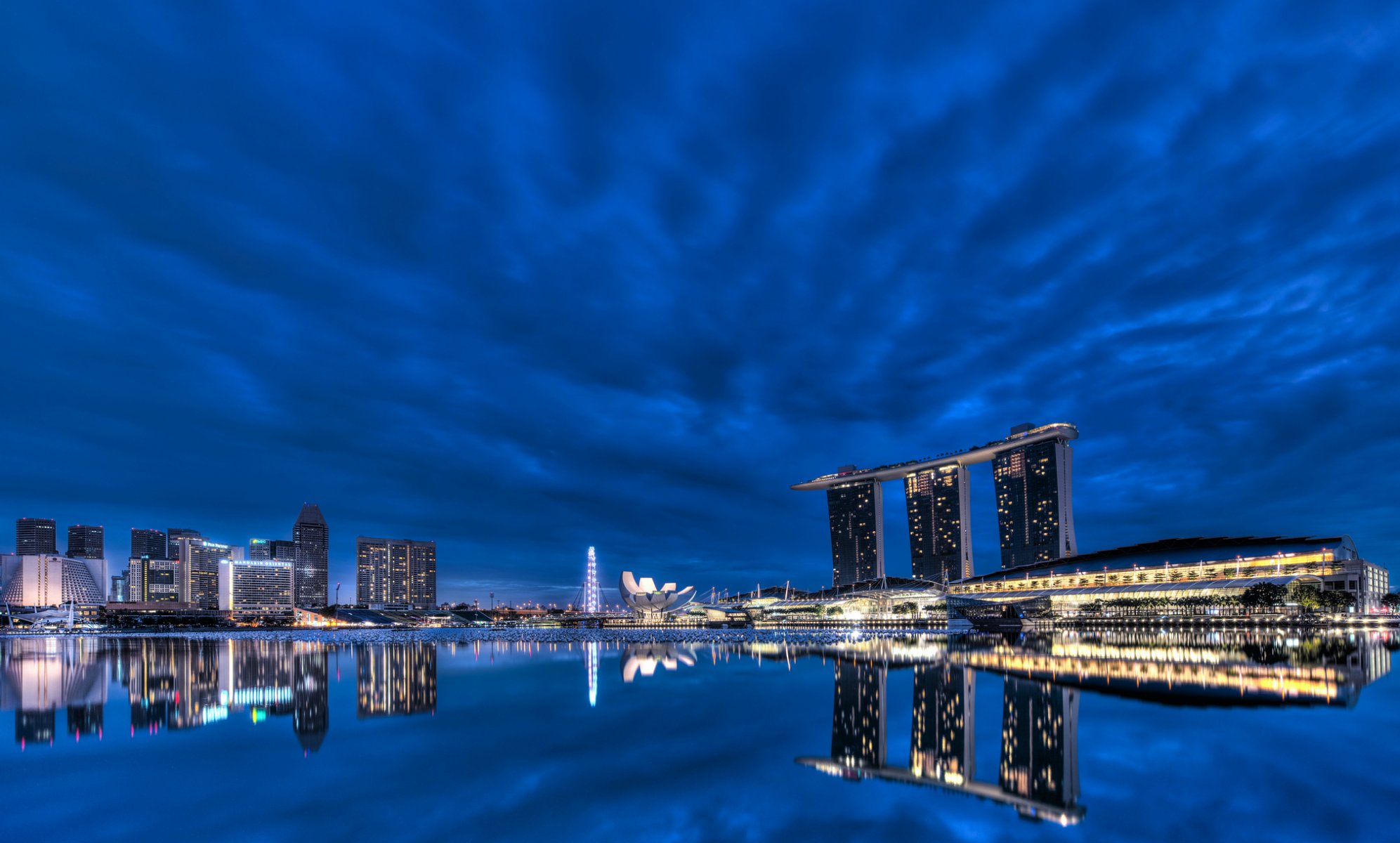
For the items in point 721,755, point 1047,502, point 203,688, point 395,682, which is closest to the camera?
point 721,755

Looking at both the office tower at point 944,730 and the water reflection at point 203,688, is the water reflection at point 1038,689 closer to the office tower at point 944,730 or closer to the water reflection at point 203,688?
the office tower at point 944,730

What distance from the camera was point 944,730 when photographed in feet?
65.9

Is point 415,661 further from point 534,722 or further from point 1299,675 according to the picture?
point 1299,675

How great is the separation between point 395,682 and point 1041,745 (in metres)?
26.8

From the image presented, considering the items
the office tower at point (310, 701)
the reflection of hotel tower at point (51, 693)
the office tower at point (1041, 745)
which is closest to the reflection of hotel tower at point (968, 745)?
the office tower at point (1041, 745)

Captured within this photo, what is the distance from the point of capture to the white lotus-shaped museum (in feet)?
504

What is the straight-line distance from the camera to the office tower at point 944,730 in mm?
16000

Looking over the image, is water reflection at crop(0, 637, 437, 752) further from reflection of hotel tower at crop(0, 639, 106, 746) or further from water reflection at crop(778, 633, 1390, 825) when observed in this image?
water reflection at crop(778, 633, 1390, 825)

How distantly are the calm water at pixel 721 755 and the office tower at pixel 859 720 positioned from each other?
12cm

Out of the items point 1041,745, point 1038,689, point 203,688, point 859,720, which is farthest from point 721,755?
point 203,688

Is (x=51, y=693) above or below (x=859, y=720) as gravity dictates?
below

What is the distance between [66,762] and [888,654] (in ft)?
129

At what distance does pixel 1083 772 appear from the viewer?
15.5 meters

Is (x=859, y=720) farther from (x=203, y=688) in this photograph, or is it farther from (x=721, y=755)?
(x=203, y=688)
